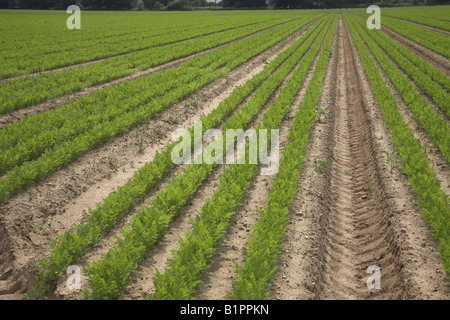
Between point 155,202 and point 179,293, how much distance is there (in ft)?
7.64

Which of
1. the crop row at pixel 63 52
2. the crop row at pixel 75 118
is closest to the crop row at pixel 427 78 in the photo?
the crop row at pixel 75 118

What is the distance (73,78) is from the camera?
48.3 feet

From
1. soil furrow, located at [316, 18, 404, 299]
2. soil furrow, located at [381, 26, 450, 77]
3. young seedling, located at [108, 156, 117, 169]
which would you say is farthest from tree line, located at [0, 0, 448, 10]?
soil furrow, located at [316, 18, 404, 299]

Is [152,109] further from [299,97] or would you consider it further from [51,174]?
[299,97]

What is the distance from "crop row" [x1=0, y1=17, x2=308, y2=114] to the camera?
38.5 ft

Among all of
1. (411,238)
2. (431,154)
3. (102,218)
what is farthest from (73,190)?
(431,154)

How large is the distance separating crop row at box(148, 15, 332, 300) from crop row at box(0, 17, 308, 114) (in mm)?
7783

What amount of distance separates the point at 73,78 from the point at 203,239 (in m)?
11.9

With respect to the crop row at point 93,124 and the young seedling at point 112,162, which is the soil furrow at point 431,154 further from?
the crop row at point 93,124

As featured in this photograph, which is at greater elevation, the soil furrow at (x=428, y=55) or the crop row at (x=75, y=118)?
the soil furrow at (x=428, y=55)

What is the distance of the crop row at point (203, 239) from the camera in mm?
4508

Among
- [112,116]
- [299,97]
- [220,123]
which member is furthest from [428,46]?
[112,116]

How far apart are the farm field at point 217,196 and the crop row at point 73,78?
10 cm

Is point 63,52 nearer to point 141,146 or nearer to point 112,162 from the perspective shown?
point 141,146
